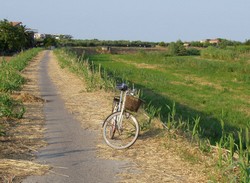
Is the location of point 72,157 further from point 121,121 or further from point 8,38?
point 8,38

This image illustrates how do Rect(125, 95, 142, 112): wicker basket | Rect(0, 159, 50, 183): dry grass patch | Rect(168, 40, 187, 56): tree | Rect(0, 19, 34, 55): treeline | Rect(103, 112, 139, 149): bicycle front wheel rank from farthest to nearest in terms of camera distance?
Rect(168, 40, 187, 56): tree → Rect(0, 19, 34, 55): treeline → Rect(103, 112, 139, 149): bicycle front wheel → Rect(125, 95, 142, 112): wicker basket → Rect(0, 159, 50, 183): dry grass patch

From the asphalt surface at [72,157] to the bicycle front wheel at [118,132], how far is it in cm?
32

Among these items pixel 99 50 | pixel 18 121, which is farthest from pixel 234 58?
pixel 18 121

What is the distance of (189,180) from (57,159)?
2097 millimetres

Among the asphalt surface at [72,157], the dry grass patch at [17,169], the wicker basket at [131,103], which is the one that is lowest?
the asphalt surface at [72,157]

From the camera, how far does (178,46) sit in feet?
260

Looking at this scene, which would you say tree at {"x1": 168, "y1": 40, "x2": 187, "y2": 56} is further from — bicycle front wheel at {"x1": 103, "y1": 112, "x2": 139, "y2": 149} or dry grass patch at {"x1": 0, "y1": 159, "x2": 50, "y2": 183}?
dry grass patch at {"x1": 0, "y1": 159, "x2": 50, "y2": 183}

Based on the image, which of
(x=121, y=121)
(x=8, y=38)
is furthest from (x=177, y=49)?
(x=121, y=121)

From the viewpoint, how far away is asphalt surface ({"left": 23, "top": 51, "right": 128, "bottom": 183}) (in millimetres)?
5578

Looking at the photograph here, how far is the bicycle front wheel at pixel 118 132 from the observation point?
718 centimetres

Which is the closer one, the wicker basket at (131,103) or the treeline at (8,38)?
the wicker basket at (131,103)

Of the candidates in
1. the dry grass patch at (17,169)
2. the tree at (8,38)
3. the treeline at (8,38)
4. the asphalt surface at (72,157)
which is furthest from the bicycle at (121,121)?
the tree at (8,38)

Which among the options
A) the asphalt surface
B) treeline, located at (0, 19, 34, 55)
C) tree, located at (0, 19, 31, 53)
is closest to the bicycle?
the asphalt surface

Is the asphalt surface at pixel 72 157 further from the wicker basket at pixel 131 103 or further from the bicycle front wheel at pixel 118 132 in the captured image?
the wicker basket at pixel 131 103
